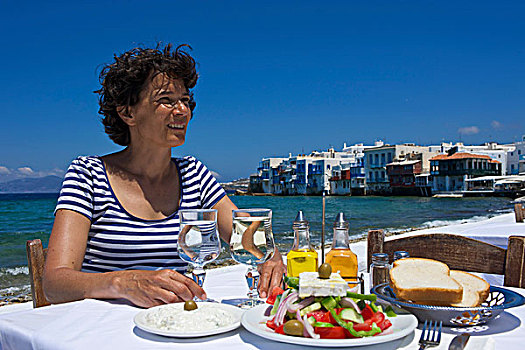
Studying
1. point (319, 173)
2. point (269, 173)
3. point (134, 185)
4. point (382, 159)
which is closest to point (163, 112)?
point (134, 185)

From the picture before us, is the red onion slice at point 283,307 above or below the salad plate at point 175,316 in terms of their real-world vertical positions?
above

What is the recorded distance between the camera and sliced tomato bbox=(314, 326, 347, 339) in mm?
834

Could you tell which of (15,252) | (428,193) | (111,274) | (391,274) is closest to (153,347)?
(111,274)

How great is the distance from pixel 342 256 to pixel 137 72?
112 centimetres

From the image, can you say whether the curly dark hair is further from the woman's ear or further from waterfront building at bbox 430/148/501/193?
Result: waterfront building at bbox 430/148/501/193

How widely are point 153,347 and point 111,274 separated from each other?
45 centimetres

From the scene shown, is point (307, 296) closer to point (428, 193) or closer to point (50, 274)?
point (50, 274)

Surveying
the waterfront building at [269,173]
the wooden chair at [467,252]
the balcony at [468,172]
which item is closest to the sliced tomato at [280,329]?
the wooden chair at [467,252]

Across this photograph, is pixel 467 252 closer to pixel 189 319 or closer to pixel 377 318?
pixel 377 318

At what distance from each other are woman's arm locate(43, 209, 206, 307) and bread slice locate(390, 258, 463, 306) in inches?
20.1

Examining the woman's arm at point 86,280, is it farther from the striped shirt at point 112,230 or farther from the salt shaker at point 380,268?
the salt shaker at point 380,268

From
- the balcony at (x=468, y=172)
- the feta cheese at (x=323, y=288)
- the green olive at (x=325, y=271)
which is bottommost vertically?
the feta cheese at (x=323, y=288)

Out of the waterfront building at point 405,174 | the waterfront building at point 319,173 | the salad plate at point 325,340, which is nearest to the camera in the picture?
the salad plate at point 325,340

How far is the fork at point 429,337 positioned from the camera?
0.89 meters
